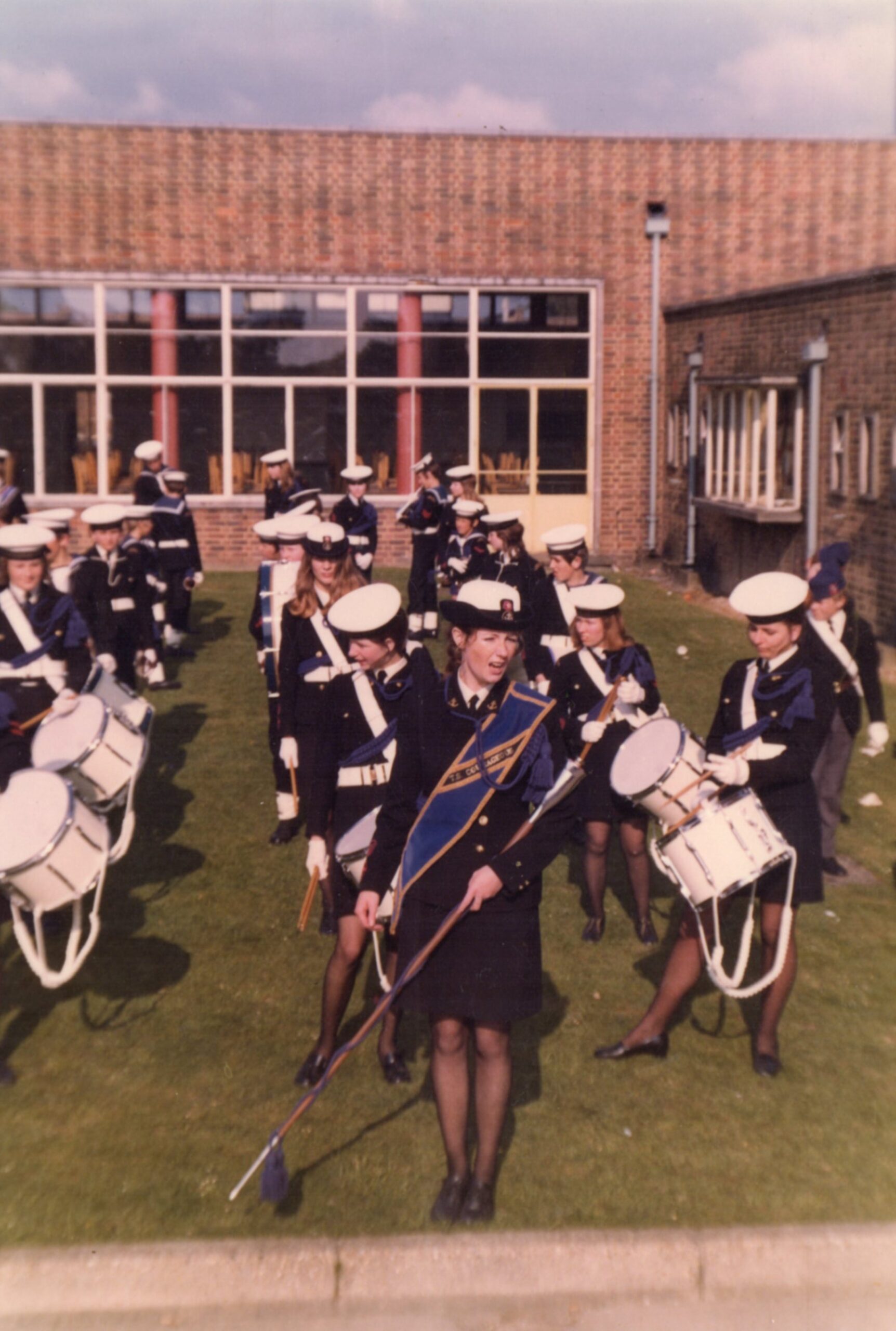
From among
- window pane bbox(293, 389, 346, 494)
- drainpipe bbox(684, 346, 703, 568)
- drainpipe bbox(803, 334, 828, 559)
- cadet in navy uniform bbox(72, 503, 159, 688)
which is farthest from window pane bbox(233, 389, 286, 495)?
cadet in navy uniform bbox(72, 503, 159, 688)

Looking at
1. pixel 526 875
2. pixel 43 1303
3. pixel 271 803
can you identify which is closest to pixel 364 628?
pixel 526 875

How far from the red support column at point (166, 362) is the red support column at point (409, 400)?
321cm

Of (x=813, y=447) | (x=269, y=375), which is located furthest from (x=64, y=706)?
(x=269, y=375)

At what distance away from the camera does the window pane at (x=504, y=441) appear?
2236 cm

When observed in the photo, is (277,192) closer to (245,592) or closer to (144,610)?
(245,592)

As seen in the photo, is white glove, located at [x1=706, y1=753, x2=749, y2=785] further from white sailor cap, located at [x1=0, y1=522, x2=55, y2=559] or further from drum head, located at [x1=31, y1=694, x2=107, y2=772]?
white sailor cap, located at [x1=0, y1=522, x2=55, y2=559]

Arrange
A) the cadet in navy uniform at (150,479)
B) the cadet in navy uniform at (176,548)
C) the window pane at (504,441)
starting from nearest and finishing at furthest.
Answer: the cadet in navy uniform at (176,548)
the cadet in navy uniform at (150,479)
the window pane at (504,441)

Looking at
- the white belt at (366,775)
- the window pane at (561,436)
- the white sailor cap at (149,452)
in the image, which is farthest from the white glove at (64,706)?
the window pane at (561,436)

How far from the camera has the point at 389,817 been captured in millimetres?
5141

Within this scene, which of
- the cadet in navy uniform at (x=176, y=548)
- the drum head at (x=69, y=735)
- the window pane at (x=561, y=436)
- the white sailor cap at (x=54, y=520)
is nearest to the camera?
the drum head at (x=69, y=735)

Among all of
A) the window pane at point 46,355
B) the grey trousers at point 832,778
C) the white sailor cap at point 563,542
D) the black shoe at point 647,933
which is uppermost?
the window pane at point 46,355

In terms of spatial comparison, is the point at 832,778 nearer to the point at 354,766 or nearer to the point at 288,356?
the point at 354,766

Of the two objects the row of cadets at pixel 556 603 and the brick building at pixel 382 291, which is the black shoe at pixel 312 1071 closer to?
the row of cadets at pixel 556 603

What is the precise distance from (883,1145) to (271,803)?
552 centimetres
